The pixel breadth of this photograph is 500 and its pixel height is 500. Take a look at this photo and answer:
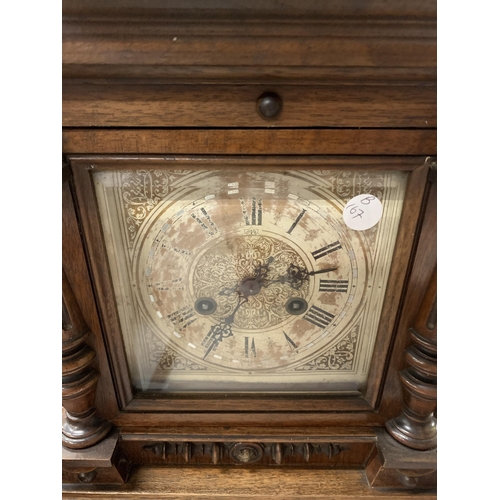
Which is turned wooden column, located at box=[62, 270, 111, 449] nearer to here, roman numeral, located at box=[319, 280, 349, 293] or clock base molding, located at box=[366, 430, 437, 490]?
roman numeral, located at box=[319, 280, 349, 293]

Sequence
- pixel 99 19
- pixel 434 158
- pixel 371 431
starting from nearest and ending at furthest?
pixel 99 19, pixel 434 158, pixel 371 431

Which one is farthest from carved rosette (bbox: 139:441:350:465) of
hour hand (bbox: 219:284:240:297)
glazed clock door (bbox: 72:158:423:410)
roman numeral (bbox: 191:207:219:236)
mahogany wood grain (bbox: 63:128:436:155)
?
mahogany wood grain (bbox: 63:128:436:155)

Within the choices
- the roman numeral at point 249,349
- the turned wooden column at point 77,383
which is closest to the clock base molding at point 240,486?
the turned wooden column at point 77,383

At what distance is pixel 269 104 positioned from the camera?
53 centimetres

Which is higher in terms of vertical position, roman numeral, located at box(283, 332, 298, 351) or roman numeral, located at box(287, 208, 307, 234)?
roman numeral, located at box(287, 208, 307, 234)

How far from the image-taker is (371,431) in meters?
0.82

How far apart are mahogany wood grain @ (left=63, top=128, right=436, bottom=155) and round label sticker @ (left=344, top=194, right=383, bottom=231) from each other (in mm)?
83

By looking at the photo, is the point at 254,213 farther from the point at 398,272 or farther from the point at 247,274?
the point at 398,272

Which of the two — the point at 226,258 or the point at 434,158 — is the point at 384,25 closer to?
the point at 434,158

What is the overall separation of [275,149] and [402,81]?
0.57 ft

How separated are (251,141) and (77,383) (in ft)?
1.61

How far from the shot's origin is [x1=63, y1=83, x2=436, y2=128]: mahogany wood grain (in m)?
0.53

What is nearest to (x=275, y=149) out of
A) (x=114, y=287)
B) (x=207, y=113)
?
(x=207, y=113)

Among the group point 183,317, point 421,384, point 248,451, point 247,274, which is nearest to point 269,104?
point 247,274
